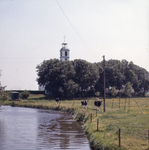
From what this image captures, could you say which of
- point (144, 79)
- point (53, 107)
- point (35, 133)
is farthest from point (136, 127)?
point (144, 79)

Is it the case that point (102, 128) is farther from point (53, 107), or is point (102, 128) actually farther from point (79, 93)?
point (79, 93)

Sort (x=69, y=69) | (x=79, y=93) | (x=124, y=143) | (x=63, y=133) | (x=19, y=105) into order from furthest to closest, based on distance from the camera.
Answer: (x=79, y=93) < (x=69, y=69) < (x=19, y=105) < (x=63, y=133) < (x=124, y=143)

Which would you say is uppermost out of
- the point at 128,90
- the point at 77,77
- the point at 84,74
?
the point at 84,74

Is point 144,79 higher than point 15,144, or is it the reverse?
point 144,79

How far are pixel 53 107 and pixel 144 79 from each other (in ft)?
208

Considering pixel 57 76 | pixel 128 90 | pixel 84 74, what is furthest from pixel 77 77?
pixel 128 90

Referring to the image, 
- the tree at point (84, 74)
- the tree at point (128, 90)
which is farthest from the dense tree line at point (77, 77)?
the tree at point (128, 90)

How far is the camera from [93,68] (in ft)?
287

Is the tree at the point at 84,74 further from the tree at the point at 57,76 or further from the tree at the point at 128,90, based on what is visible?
the tree at the point at 128,90

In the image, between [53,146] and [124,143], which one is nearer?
[124,143]

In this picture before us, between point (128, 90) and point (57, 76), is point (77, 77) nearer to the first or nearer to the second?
point (57, 76)

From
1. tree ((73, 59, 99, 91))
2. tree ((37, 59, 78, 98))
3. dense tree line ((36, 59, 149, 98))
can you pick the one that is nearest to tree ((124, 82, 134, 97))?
dense tree line ((36, 59, 149, 98))

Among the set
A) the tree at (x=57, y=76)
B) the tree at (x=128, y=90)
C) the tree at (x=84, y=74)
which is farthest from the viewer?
the tree at (x=84, y=74)

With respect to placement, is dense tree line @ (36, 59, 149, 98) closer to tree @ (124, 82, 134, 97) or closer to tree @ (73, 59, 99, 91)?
tree @ (73, 59, 99, 91)
